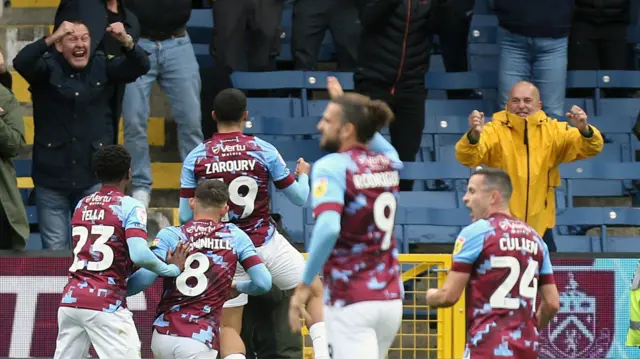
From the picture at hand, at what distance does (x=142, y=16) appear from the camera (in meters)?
12.4

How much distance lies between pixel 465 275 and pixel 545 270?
51 centimetres

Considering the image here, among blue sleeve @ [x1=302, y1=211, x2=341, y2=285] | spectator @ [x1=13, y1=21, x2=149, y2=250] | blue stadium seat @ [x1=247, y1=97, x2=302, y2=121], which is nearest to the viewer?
blue sleeve @ [x1=302, y1=211, x2=341, y2=285]

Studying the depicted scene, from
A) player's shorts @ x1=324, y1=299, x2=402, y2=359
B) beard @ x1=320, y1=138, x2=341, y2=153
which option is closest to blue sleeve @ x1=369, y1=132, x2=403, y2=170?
beard @ x1=320, y1=138, x2=341, y2=153

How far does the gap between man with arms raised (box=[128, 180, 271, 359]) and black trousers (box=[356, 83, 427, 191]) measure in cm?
402

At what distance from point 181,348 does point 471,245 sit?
207 centimetres

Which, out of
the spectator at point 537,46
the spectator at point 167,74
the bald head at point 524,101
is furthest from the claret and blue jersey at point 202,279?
the spectator at point 537,46

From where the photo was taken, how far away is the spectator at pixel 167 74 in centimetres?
1227

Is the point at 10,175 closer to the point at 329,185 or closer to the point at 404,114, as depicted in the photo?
the point at 404,114

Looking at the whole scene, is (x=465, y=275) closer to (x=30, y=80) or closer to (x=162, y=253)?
(x=162, y=253)

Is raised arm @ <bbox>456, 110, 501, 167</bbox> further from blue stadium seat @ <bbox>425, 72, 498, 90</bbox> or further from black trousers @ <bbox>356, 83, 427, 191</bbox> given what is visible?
blue stadium seat @ <bbox>425, 72, 498, 90</bbox>

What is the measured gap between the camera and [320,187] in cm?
755

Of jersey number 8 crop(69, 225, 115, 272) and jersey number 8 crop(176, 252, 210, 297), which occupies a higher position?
jersey number 8 crop(69, 225, 115, 272)

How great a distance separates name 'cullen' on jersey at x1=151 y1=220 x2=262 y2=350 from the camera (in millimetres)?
8695

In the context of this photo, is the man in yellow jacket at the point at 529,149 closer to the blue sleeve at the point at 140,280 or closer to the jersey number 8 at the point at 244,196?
the jersey number 8 at the point at 244,196
